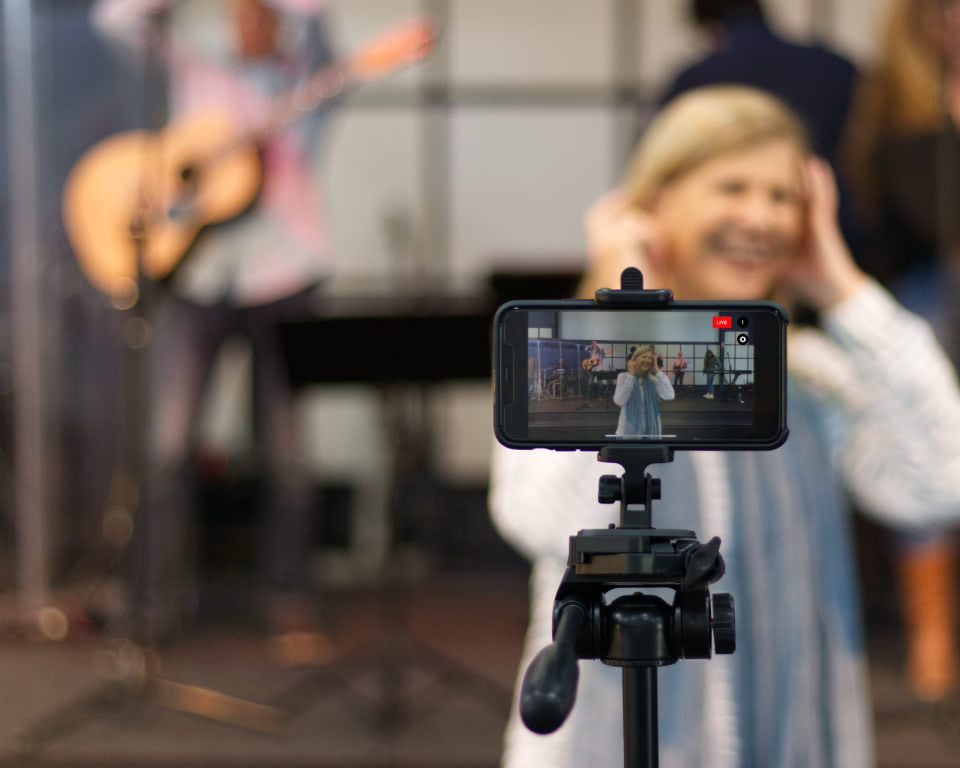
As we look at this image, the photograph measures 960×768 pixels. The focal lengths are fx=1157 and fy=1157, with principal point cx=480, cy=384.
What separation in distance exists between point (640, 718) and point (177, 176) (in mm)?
2408

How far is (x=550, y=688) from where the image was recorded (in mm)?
546

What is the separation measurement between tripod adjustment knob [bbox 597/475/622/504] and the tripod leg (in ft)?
0.33

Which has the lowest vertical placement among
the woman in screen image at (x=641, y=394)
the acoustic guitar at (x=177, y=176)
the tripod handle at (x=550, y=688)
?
the tripod handle at (x=550, y=688)

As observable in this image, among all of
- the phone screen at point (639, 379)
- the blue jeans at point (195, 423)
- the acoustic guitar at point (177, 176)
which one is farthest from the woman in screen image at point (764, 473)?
the blue jeans at point (195, 423)

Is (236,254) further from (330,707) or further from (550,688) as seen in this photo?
(550,688)

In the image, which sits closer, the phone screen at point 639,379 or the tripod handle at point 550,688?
the tripod handle at point 550,688

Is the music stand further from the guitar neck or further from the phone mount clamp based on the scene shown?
the phone mount clamp

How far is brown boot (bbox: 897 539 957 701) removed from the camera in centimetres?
283

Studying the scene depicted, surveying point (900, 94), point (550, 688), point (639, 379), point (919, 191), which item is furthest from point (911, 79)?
point (550, 688)

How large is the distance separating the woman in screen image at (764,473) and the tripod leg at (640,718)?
404 millimetres

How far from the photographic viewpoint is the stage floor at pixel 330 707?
2.38 m

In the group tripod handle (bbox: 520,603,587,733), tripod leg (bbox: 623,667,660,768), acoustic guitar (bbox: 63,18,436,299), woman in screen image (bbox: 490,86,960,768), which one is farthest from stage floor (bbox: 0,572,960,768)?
tripod handle (bbox: 520,603,587,733)

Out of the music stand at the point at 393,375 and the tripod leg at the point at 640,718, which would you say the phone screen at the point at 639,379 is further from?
the music stand at the point at 393,375

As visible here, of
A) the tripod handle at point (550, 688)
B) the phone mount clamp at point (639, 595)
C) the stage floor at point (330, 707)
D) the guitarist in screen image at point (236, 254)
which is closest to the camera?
the tripod handle at point (550, 688)
